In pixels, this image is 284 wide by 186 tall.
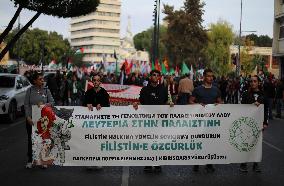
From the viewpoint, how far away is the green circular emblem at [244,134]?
28.9ft

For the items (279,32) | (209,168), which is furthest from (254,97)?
(279,32)

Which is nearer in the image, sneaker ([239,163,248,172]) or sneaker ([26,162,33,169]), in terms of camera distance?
sneaker ([239,163,248,172])

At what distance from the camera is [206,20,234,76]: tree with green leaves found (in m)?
85.4

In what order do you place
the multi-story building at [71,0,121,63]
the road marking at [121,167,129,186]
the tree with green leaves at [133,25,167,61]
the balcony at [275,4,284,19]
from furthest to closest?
the multi-story building at [71,0,121,63] < the tree with green leaves at [133,25,167,61] < the balcony at [275,4,284,19] < the road marking at [121,167,129,186]

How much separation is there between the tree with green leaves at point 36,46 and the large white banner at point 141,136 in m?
89.1

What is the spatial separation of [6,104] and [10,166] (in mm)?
8072

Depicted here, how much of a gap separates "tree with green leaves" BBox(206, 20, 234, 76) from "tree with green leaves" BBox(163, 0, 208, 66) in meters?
2.87

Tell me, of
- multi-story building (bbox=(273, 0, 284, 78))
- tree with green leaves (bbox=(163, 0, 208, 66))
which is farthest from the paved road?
tree with green leaves (bbox=(163, 0, 208, 66))

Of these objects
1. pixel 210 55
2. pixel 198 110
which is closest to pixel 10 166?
pixel 198 110

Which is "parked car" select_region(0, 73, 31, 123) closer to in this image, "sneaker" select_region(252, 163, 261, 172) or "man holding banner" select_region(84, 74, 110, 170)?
"man holding banner" select_region(84, 74, 110, 170)

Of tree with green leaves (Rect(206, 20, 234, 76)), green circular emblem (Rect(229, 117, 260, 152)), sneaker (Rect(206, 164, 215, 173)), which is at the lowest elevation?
sneaker (Rect(206, 164, 215, 173))

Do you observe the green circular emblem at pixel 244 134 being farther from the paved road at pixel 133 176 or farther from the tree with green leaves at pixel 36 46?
the tree with green leaves at pixel 36 46

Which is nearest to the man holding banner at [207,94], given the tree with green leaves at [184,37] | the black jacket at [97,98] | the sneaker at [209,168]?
the sneaker at [209,168]

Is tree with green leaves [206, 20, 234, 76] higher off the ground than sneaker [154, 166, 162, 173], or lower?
higher
